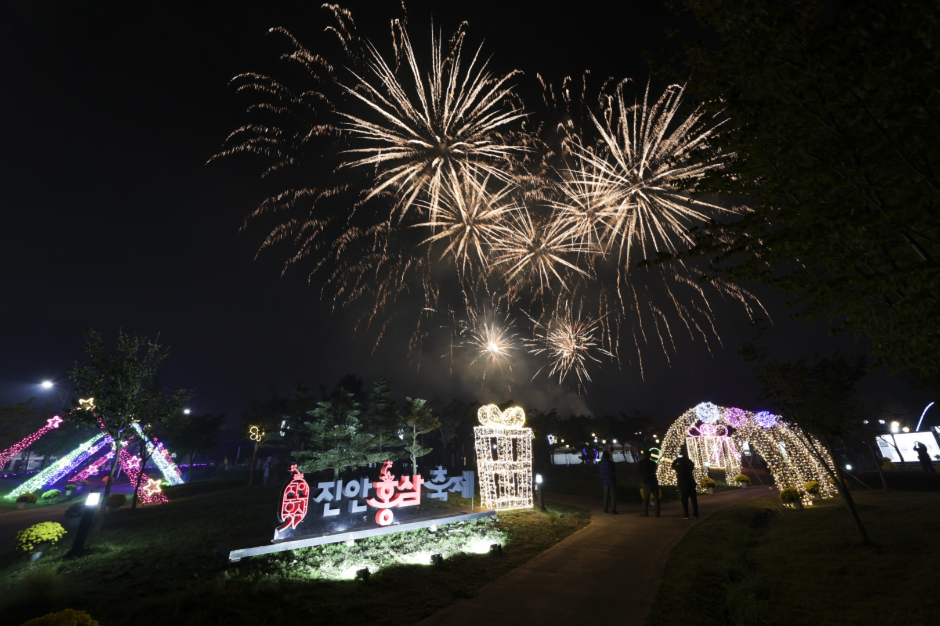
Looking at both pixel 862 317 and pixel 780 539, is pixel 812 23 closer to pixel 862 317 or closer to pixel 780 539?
pixel 862 317

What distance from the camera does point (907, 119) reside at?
3.91 metres

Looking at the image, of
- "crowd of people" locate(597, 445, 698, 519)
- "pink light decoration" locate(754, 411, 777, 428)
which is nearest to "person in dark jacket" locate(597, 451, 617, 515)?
"crowd of people" locate(597, 445, 698, 519)

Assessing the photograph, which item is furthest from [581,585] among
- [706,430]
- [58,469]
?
[58,469]

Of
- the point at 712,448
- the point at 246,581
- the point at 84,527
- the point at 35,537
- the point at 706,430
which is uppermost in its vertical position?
the point at 706,430

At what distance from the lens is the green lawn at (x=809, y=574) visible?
471 centimetres

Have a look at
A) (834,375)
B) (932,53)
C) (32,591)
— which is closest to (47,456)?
(32,591)

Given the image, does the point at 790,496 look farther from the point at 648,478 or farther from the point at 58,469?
the point at 58,469

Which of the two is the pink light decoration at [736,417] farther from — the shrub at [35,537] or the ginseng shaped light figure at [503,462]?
the shrub at [35,537]

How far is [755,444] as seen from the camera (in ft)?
60.7

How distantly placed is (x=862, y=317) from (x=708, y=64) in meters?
3.83

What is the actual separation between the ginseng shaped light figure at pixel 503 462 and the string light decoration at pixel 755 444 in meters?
9.33

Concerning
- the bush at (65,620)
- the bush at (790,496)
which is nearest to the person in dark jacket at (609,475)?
the bush at (790,496)

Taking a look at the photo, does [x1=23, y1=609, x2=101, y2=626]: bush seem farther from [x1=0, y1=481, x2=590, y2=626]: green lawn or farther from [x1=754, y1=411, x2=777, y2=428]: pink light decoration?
[x1=754, y1=411, x2=777, y2=428]: pink light decoration

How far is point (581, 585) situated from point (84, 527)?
1220 centimetres
